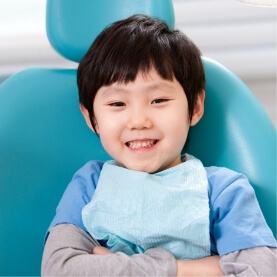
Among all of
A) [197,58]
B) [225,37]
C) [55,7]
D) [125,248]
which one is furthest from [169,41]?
[225,37]

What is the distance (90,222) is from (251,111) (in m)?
0.44

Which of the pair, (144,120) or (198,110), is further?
(198,110)

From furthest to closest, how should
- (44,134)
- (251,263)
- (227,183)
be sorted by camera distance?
(44,134) < (227,183) < (251,263)

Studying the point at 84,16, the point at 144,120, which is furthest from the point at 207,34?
the point at 144,120

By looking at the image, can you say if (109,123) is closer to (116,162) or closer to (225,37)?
(116,162)

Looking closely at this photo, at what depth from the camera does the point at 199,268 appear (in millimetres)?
1187

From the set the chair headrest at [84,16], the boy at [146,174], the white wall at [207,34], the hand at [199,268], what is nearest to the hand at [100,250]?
the boy at [146,174]

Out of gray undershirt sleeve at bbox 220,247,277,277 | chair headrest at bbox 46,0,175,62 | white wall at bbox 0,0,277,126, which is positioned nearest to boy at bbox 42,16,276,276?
gray undershirt sleeve at bbox 220,247,277,277

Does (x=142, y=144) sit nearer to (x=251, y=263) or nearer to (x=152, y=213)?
(x=152, y=213)

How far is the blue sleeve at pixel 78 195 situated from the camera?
50.5 inches

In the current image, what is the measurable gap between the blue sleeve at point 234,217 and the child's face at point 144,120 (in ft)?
0.38

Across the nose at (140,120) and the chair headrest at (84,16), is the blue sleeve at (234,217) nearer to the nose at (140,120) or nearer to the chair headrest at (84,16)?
the nose at (140,120)

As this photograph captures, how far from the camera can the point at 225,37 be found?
2.05 m

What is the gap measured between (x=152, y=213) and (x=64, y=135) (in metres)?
0.34
